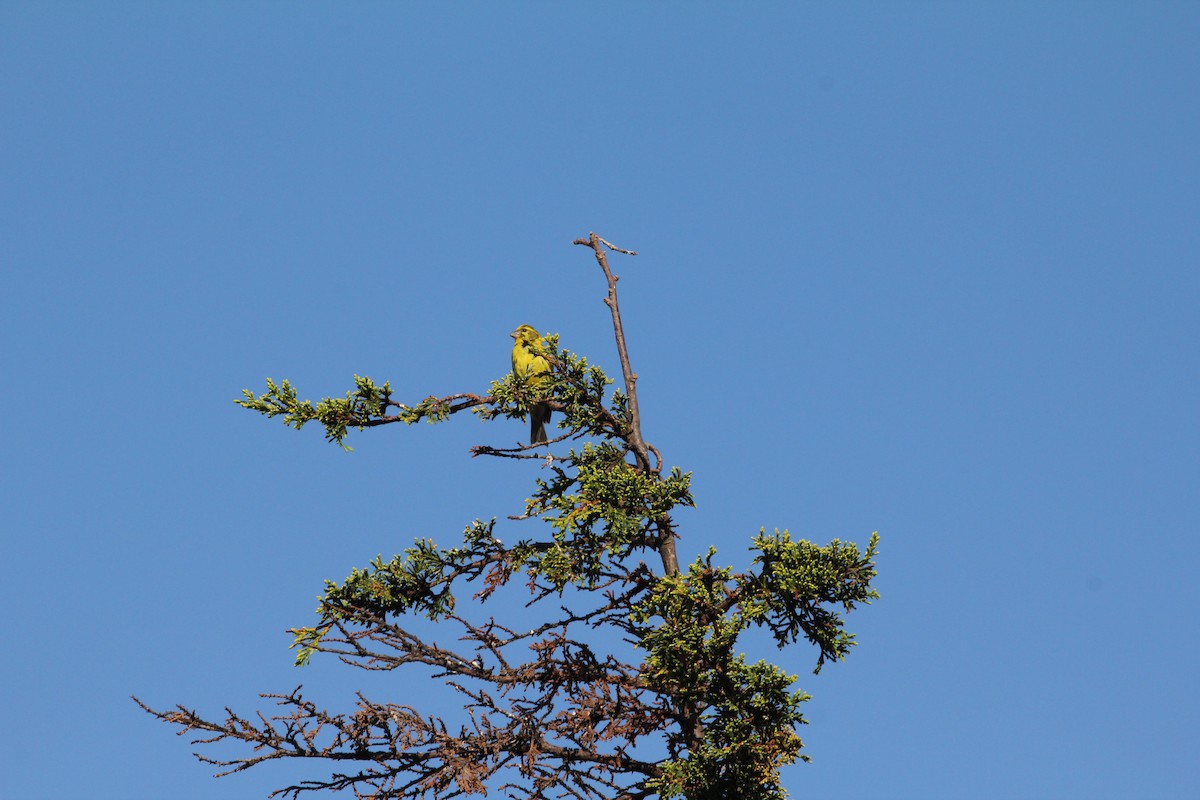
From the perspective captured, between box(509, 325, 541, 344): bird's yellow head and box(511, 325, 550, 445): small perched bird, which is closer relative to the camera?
box(511, 325, 550, 445): small perched bird

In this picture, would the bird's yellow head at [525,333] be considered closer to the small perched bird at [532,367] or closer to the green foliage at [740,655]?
the small perched bird at [532,367]

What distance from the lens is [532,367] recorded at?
13.1 metres

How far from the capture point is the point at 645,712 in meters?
10.6

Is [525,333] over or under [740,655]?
over

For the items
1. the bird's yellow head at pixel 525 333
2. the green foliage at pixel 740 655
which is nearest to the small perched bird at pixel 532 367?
the bird's yellow head at pixel 525 333

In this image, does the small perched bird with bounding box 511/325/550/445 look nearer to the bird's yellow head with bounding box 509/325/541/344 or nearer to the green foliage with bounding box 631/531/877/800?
the bird's yellow head with bounding box 509/325/541/344

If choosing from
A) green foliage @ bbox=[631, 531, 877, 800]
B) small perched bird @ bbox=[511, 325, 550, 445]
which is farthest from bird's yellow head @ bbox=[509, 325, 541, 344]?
green foliage @ bbox=[631, 531, 877, 800]

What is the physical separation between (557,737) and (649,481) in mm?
2132

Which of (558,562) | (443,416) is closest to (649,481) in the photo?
(558,562)

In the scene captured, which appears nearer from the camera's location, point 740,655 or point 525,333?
point 740,655

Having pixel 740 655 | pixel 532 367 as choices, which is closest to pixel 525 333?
pixel 532 367

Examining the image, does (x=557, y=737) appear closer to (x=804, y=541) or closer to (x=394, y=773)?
(x=394, y=773)

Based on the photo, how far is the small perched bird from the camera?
11531mm

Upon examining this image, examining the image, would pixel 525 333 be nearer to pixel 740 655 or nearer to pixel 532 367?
pixel 532 367
